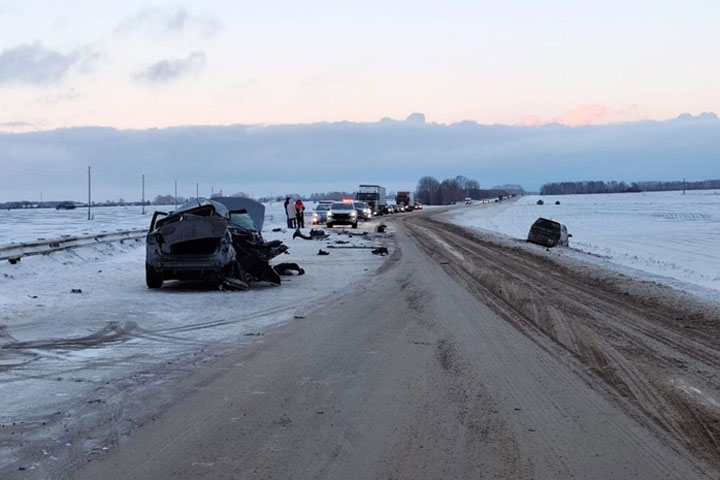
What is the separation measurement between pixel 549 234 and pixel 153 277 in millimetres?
19701

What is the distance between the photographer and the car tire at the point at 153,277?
14.6 m

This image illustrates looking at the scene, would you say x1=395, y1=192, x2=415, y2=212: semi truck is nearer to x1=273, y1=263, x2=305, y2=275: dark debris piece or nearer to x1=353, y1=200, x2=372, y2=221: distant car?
x1=353, y1=200, x2=372, y2=221: distant car

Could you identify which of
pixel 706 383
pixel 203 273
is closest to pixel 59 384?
pixel 706 383

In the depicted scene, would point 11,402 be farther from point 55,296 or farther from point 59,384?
point 55,296

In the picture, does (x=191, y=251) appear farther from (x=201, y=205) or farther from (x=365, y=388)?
(x=365, y=388)

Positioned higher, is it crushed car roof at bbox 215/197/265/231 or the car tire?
crushed car roof at bbox 215/197/265/231

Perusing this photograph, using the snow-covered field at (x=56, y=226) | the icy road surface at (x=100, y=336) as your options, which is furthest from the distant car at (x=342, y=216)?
the icy road surface at (x=100, y=336)

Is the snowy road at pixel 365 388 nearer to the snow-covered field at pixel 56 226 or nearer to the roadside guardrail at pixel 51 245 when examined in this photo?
the roadside guardrail at pixel 51 245

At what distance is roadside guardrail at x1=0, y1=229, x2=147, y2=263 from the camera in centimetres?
1848

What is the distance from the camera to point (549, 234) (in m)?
29.8

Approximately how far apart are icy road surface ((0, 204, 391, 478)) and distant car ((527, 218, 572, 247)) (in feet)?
39.9

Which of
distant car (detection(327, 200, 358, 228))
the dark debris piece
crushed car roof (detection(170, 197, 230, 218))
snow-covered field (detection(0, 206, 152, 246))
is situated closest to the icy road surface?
the dark debris piece

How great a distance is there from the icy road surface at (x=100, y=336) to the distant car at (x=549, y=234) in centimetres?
1217

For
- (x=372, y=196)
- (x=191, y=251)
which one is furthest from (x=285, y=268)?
(x=372, y=196)
